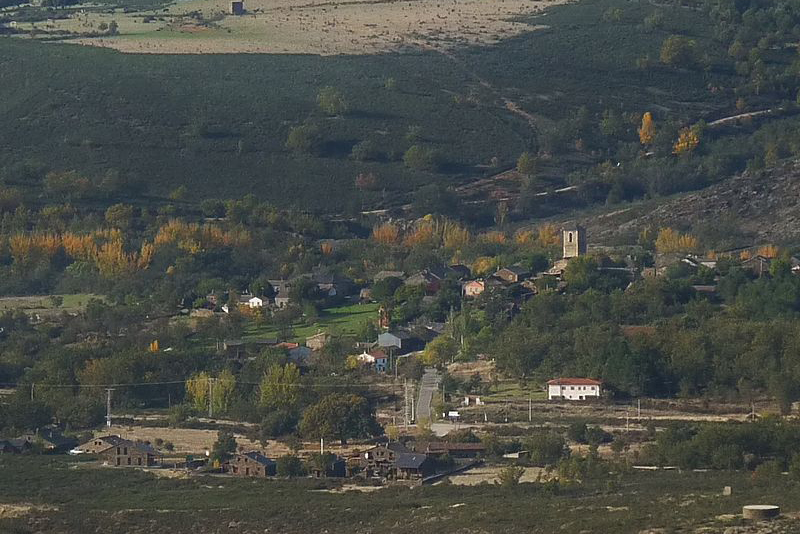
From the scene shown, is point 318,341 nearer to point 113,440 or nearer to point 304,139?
point 113,440

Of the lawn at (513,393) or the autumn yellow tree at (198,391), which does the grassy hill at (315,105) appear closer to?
the autumn yellow tree at (198,391)

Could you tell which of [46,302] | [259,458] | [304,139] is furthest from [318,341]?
[304,139]

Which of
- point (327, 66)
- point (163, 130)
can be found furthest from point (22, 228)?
point (327, 66)

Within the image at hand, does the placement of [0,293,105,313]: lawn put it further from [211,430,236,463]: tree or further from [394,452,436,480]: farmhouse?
[394,452,436,480]: farmhouse

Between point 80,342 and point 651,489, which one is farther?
point 80,342

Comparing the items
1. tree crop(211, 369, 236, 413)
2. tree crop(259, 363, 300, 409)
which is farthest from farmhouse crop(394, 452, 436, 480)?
tree crop(211, 369, 236, 413)

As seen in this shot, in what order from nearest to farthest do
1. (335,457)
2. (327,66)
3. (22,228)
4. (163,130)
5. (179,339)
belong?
(335,457), (179,339), (22,228), (163,130), (327,66)

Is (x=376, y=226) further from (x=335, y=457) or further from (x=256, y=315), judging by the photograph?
(x=335, y=457)
